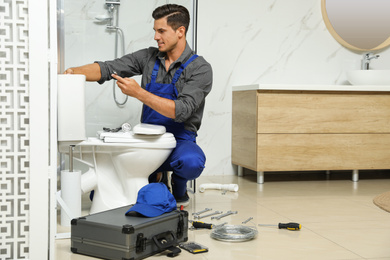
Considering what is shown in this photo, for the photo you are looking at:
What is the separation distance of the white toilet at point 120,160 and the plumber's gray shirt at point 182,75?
0.71ft

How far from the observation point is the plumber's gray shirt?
9.67 ft

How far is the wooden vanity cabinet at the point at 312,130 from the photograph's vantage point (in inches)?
155

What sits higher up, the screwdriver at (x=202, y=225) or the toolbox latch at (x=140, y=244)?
the toolbox latch at (x=140, y=244)

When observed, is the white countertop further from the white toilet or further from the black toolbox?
the black toolbox

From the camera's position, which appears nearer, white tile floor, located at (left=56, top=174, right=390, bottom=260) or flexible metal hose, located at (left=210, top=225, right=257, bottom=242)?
white tile floor, located at (left=56, top=174, right=390, bottom=260)

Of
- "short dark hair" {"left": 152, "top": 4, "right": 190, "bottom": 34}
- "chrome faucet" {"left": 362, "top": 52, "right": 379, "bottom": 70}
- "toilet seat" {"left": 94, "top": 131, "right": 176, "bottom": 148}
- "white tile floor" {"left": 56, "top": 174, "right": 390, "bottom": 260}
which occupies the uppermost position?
"short dark hair" {"left": 152, "top": 4, "right": 190, "bottom": 34}

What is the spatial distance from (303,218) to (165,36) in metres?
1.38

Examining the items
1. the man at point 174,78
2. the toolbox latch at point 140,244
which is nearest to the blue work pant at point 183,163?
the man at point 174,78

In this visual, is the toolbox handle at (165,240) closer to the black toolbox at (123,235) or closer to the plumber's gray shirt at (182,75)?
the black toolbox at (123,235)

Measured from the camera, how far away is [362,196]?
11.7ft

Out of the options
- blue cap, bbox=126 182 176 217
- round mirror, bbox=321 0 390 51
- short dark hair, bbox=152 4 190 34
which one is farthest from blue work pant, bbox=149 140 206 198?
round mirror, bbox=321 0 390 51

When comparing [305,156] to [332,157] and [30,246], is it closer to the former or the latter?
[332,157]

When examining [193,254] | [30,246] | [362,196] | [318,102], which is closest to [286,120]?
[318,102]

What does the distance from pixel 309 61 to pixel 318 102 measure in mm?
666
